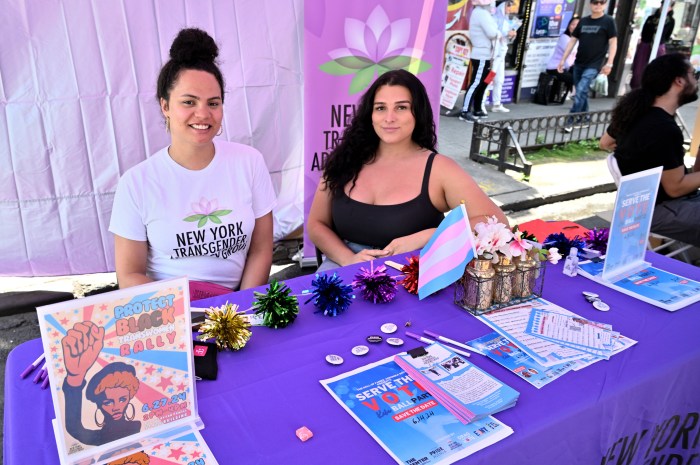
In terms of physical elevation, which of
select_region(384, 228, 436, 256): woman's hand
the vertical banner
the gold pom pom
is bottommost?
select_region(384, 228, 436, 256): woman's hand

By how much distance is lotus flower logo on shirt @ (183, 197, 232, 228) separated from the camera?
6.54 ft

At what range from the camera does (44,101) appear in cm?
286

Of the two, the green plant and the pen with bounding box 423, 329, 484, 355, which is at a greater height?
the pen with bounding box 423, 329, 484, 355

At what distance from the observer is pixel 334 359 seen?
1326 millimetres

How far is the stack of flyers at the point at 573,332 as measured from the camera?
1.40 meters

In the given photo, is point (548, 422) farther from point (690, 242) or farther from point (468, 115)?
point (468, 115)

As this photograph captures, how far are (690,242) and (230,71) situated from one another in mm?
2985

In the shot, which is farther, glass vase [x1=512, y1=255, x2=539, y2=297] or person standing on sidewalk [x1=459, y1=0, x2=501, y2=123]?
person standing on sidewalk [x1=459, y1=0, x2=501, y2=123]

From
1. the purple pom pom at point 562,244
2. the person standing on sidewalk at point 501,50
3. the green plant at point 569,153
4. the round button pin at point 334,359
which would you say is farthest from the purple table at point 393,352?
the person standing on sidewalk at point 501,50

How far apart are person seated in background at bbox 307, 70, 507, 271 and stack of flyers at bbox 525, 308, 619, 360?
0.64 m

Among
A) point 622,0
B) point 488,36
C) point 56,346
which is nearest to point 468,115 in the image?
point 488,36

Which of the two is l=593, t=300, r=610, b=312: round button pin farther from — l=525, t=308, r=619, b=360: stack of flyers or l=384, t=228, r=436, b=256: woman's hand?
l=384, t=228, r=436, b=256: woman's hand

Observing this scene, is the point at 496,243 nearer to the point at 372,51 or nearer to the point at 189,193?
the point at 189,193

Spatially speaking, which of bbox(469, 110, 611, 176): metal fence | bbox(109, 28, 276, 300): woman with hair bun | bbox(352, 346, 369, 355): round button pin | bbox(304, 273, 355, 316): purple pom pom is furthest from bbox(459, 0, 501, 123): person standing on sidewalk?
bbox(352, 346, 369, 355): round button pin
